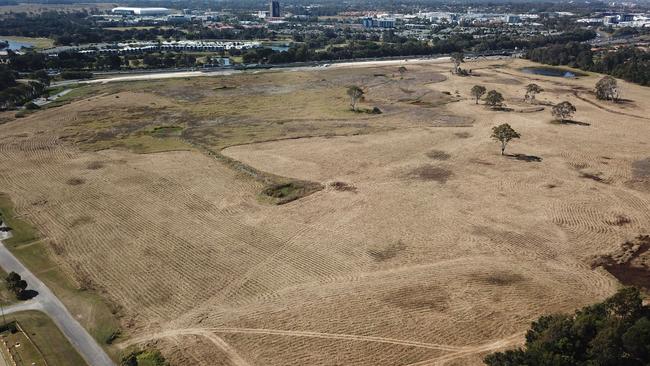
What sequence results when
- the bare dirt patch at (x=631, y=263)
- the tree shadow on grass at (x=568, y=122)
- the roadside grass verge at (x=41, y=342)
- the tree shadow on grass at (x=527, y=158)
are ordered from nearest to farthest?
the roadside grass verge at (x=41, y=342) → the bare dirt patch at (x=631, y=263) → the tree shadow on grass at (x=527, y=158) → the tree shadow on grass at (x=568, y=122)

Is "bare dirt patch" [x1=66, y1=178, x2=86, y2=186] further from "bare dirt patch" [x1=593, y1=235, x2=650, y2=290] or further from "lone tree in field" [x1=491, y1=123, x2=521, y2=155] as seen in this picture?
"bare dirt patch" [x1=593, y1=235, x2=650, y2=290]

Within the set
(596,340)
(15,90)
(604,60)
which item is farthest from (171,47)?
(596,340)

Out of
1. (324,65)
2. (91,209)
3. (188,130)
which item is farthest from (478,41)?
(91,209)

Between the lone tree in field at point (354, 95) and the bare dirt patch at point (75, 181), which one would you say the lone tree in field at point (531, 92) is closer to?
the lone tree in field at point (354, 95)

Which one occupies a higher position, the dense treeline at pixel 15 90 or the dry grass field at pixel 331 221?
the dense treeline at pixel 15 90

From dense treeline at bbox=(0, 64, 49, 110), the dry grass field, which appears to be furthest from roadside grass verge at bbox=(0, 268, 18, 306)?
dense treeline at bbox=(0, 64, 49, 110)

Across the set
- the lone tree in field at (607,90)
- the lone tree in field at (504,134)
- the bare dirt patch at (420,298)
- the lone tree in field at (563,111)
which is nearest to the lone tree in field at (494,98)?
the lone tree in field at (563,111)
